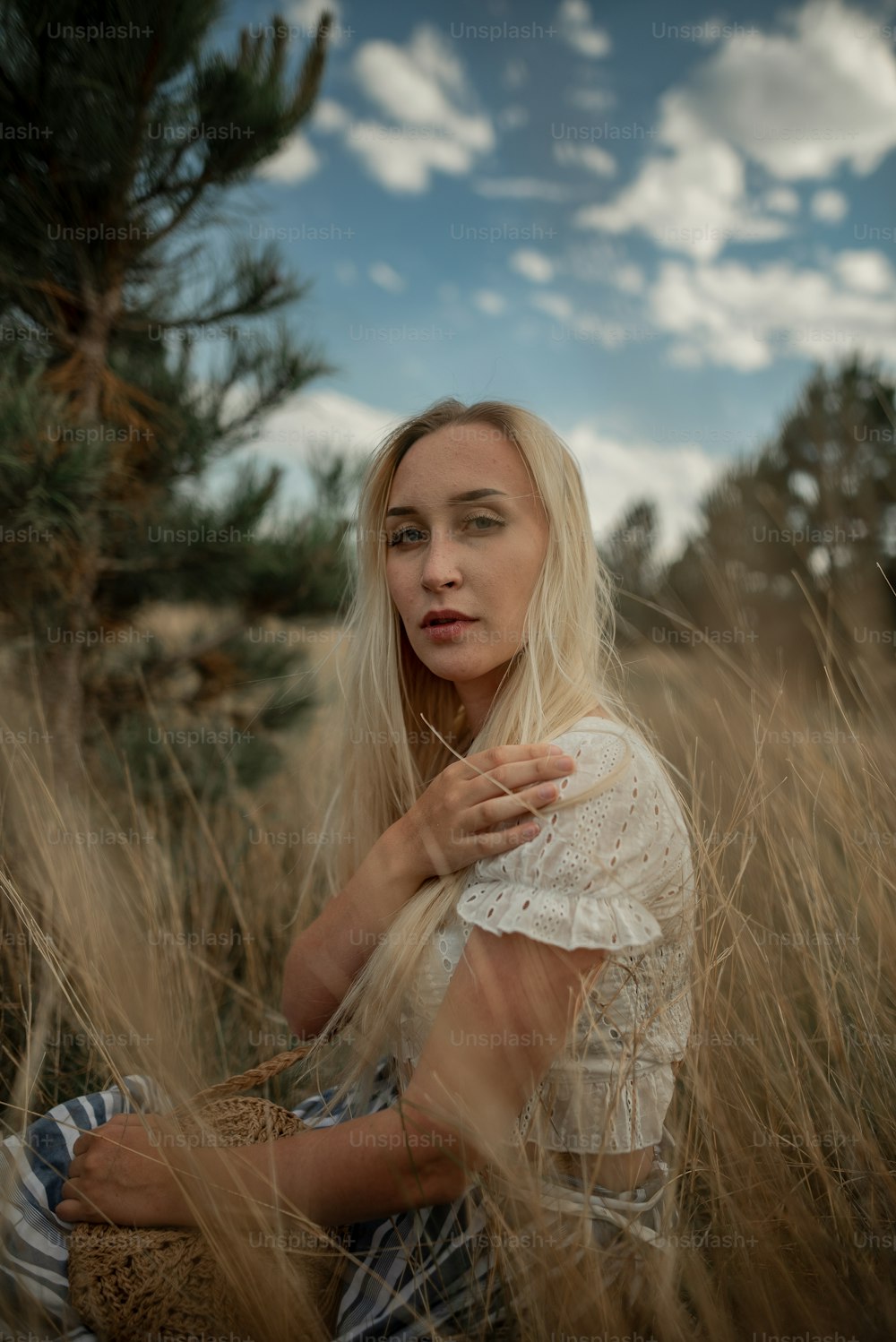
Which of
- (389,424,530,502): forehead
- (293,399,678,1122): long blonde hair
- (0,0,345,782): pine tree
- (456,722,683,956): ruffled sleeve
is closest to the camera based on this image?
(456,722,683,956): ruffled sleeve

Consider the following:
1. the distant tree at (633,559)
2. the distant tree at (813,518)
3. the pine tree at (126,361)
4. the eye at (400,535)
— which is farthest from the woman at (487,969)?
the distant tree at (813,518)

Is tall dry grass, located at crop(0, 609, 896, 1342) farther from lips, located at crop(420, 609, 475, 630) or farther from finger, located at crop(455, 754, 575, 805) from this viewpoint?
lips, located at crop(420, 609, 475, 630)

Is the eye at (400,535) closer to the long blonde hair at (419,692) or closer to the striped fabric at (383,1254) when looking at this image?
the long blonde hair at (419,692)

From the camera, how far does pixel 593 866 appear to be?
44.7 inches

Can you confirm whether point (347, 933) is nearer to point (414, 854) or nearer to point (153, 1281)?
point (414, 854)

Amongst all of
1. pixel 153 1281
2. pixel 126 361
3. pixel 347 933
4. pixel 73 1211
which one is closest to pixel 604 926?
pixel 347 933

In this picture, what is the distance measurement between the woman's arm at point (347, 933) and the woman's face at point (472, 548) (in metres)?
0.36

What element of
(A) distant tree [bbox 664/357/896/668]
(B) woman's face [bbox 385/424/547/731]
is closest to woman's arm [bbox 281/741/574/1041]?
(B) woman's face [bbox 385/424/547/731]

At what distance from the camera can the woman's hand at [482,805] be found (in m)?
1.19

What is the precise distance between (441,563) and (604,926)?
0.68 m

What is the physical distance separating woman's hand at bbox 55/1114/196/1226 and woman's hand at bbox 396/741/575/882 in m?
0.58

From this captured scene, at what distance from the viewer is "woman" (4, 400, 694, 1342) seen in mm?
1104

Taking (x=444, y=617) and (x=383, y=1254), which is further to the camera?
(x=444, y=617)

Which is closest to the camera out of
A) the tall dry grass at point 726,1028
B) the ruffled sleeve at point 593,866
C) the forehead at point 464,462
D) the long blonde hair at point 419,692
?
the ruffled sleeve at point 593,866
